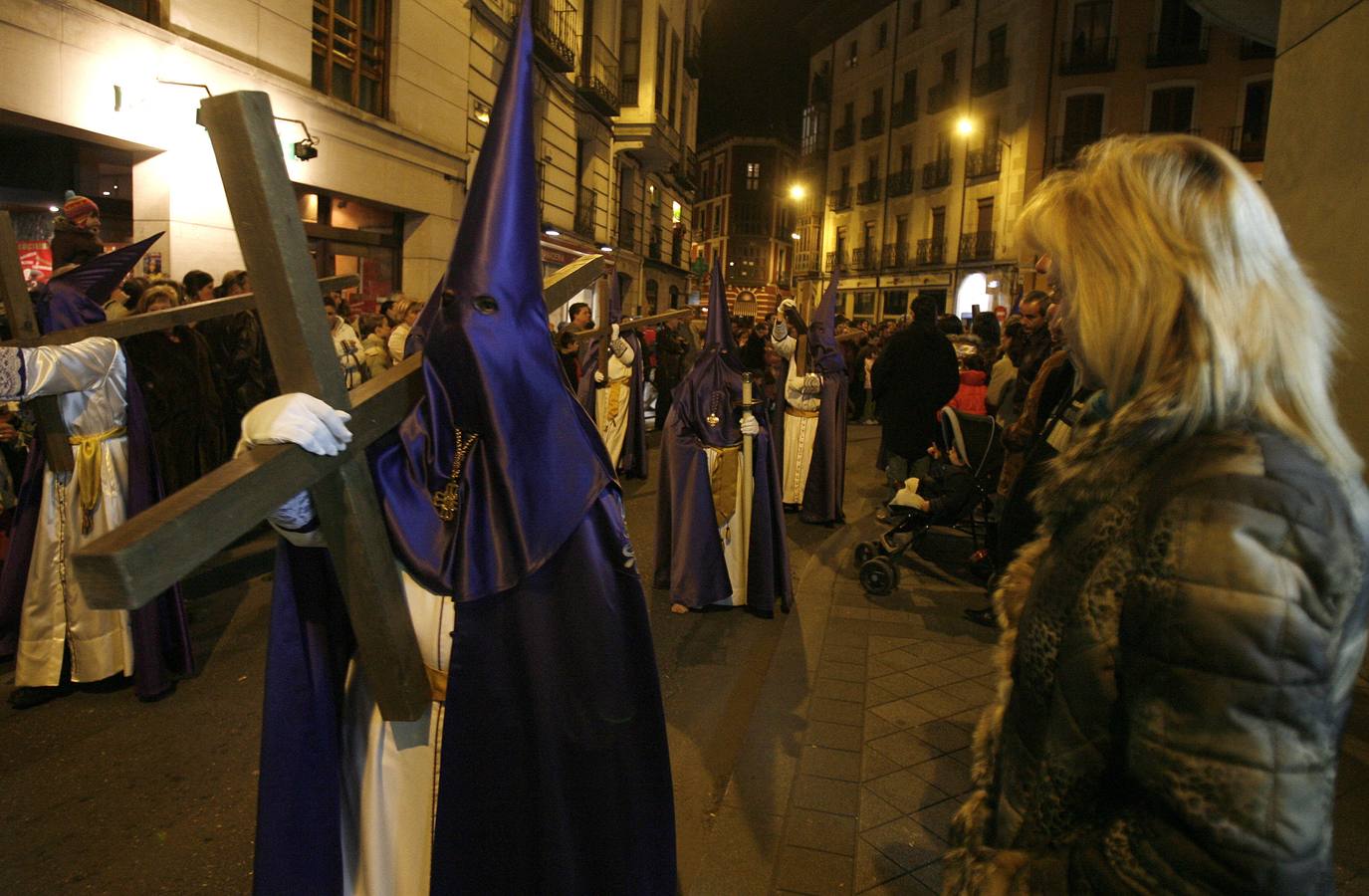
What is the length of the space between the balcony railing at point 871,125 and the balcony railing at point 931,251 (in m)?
8.09

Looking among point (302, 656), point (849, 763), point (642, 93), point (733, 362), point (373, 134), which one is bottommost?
point (849, 763)

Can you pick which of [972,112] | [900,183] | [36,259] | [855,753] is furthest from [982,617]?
[900,183]

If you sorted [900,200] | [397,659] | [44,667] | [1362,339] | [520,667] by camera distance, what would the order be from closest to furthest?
[397,659], [520,667], [44,667], [1362,339], [900,200]

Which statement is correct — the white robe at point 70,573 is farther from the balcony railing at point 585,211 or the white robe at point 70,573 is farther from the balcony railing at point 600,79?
the balcony railing at point 600,79

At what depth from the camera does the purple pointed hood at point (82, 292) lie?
4191 millimetres

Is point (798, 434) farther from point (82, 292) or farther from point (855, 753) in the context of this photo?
point (82, 292)

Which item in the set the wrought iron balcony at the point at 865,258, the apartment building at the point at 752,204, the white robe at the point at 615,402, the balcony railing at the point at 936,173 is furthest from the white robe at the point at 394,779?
the apartment building at the point at 752,204

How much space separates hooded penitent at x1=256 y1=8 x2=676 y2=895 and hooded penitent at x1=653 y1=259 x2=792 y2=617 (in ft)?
12.7

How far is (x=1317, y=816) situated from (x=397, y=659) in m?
1.65

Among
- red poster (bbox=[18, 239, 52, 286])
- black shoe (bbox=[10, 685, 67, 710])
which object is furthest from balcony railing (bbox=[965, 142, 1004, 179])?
black shoe (bbox=[10, 685, 67, 710])

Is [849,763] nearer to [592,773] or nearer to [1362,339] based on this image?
[592,773]

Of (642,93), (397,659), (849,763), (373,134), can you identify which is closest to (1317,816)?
(397,659)

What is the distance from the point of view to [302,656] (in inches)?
79.8

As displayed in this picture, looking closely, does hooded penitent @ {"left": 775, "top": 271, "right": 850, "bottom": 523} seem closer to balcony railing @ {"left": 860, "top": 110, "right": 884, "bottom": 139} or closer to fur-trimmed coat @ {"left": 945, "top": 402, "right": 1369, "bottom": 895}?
fur-trimmed coat @ {"left": 945, "top": 402, "right": 1369, "bottom": 895}
